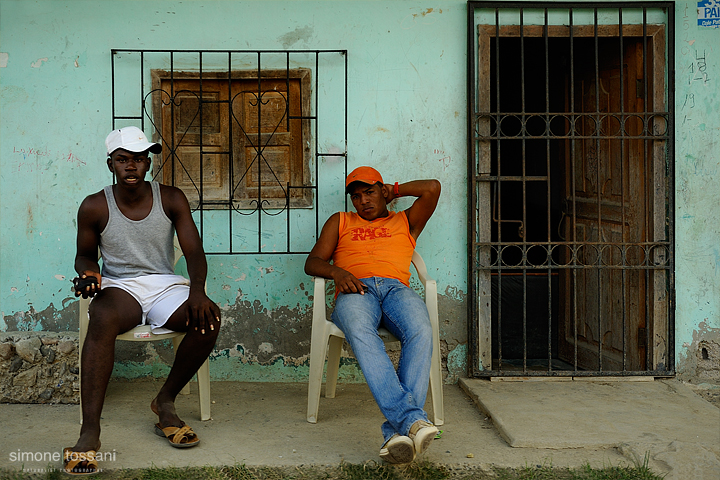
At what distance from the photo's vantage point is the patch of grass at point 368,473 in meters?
2.80

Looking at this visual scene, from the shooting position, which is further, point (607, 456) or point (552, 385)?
point (552, 385)

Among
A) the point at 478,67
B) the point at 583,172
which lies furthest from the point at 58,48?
the point at 583,172

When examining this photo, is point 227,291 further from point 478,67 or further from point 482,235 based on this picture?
point 478,67

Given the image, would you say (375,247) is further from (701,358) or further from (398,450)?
(701,358)

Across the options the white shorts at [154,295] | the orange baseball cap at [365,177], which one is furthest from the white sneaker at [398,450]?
the orange baseball cap at [365,177]

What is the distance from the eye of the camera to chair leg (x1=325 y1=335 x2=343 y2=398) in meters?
3.86

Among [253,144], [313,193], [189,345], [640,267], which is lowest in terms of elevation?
[189,345]

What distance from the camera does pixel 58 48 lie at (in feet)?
13.4

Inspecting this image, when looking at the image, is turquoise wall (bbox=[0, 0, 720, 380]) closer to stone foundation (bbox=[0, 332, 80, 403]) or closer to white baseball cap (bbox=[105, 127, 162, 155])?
stone foundation (bbox=[0, 332, 80, 403])

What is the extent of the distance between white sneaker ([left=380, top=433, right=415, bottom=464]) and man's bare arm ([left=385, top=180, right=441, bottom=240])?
1.42 metres

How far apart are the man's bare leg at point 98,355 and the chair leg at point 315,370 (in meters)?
0.89

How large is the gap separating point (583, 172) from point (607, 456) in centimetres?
227

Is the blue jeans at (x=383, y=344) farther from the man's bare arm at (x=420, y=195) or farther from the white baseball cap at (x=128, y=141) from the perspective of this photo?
the white baseball cap at (x=128, y=141)

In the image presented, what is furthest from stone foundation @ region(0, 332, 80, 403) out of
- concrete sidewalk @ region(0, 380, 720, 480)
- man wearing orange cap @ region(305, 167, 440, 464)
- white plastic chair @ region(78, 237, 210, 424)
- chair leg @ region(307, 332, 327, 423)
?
man wearing orange cap @ region(305, 167, 440, 464)
